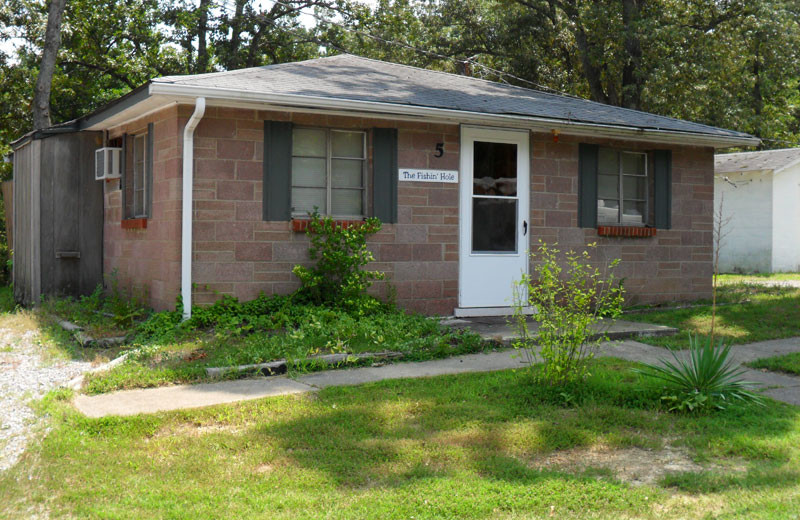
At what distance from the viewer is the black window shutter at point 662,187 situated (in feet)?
39.2

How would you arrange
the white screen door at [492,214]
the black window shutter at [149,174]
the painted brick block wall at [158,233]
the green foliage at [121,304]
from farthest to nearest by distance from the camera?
the white screen door at [492,214] < the black window shutter at [149,174] < the green foliage at [121,304] < the painted brick block wall at [158,233]

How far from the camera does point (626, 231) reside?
458 inches

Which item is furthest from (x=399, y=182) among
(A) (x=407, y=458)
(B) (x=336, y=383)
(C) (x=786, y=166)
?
(C) (x=786, y=166)

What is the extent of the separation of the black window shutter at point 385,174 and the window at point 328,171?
6.6 inches

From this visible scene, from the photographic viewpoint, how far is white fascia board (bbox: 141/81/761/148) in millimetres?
8526

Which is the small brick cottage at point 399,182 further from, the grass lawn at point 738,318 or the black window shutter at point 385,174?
the grass lawn at point 738,318

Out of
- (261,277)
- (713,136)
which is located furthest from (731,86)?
(261,277)

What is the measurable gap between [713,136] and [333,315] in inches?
265

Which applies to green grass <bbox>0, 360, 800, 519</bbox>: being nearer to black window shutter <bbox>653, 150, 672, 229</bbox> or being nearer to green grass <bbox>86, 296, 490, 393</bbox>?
green grass <bbox>86, 296, 490, 393</bbox>

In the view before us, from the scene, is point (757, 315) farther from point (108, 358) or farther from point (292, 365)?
point (108, 358)

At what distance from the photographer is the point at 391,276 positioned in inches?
396

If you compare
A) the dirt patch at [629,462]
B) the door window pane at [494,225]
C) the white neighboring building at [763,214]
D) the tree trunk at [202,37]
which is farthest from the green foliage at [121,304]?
the white neighboring building at [763,214]

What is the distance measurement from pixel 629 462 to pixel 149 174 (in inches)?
287

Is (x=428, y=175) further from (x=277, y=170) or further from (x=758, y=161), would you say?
(x=758, y=161)
